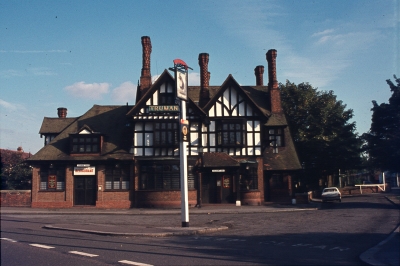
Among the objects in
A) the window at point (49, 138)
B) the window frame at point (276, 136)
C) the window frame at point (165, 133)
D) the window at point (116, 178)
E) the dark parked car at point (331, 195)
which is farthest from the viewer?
the window at point (49, 138)

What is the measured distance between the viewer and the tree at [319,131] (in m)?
47.1

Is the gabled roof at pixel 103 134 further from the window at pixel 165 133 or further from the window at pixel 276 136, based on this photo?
the window at pixel 276 136

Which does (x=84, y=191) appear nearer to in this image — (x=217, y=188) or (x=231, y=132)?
(x=217, y=188)

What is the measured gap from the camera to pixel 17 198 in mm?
33250

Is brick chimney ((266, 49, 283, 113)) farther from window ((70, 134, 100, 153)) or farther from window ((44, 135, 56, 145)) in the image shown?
window ((44, 135, 56, 145))

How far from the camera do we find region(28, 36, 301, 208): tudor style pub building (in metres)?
33.4

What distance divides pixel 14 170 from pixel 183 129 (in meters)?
15.5

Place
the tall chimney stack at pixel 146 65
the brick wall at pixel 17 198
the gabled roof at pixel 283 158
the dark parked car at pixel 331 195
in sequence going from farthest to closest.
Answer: the dark parked car at pixel 331 195 < the tall chimney stack at pixel 146 65 < the gabled roof at pixel 283 158 < the brick wall at pixel 17 198

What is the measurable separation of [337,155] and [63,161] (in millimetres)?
29855

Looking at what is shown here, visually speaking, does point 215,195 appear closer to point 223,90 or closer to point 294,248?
point 223,90

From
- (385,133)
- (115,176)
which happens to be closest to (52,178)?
(115,176)

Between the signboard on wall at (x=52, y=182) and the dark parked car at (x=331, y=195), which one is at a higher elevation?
the signboard on wall at (x=52, y=182)

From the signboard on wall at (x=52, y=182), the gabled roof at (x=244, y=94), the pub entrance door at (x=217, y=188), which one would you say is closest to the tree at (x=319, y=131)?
Result: the gabled roof at (x=244, y=94)

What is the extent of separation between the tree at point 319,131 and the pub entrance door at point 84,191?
24097 millimetres
